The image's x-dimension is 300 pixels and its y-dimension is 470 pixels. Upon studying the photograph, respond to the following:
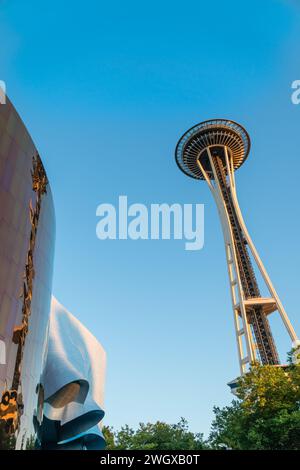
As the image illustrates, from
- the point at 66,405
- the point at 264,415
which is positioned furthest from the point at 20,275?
the point at 66,405

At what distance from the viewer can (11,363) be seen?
1280 cm

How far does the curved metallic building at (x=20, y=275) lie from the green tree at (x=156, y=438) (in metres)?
20.3

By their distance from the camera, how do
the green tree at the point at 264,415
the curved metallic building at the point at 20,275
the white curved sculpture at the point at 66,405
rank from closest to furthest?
1. the curved metallic building at the point at 20,275
2. the green tree at the point at 264,415
3. the white curved sculpture at the point at 66,405

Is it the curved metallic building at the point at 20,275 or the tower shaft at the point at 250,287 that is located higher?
the tower shaft at the point at 250,287

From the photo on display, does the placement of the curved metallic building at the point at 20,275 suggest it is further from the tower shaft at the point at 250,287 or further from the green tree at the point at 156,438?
the tower shaft at the point at 250,287

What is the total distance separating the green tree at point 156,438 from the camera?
3350 centimetres

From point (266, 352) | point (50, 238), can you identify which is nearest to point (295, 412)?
point (50, 238)

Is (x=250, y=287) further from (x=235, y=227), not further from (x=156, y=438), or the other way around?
(x=156, y=438)

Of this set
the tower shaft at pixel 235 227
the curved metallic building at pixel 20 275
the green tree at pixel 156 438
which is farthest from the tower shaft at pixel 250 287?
the curved metallic building at pixel 20 275

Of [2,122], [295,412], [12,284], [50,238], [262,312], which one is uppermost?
[262,312]

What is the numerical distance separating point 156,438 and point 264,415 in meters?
16.0

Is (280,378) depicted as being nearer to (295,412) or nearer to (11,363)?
(295,412)

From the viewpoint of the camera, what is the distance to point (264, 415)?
2294 centimetres
